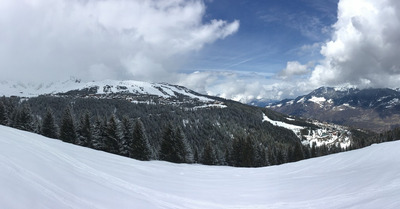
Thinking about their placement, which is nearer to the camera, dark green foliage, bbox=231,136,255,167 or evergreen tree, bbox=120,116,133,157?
evergreen tree, bbox=120,116,133,157

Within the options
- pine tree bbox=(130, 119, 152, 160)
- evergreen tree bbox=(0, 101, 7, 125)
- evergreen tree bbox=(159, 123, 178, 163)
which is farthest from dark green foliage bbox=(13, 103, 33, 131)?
evergreen tree bbox=(159, 123, 178, 163)

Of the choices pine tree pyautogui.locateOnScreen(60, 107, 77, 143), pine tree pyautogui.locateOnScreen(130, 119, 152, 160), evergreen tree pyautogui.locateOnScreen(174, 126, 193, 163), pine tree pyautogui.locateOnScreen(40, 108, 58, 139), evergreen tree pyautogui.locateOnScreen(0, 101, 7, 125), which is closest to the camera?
pine tree pyautogui.locateOnScreen(130, 119, 152, 160)

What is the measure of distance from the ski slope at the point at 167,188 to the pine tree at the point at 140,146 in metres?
25.4

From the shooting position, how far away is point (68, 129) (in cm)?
3791

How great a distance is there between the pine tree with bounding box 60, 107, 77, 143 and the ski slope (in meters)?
32.2

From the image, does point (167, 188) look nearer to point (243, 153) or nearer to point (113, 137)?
point (113, 137)

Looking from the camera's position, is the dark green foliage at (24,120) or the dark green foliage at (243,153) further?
the dark green foliage at (243,153)

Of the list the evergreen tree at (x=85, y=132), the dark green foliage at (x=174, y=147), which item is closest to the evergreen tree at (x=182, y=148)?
the dark green foliage at (x=174, y=147)

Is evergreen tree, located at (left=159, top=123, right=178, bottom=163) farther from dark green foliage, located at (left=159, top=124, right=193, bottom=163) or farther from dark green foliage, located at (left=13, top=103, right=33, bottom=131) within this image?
dark green foliage, located at (left=13, top=103, right=33, bottom=131)

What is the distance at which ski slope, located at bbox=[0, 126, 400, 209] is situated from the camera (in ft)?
16.2

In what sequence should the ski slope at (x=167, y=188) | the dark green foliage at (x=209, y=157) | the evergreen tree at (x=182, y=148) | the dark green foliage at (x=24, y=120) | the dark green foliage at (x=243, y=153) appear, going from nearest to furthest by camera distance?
the ski slope at (x=167, y=188)
the evergreen tree at (x=182, y=148)
the dark green foliage at (x=24, y=120)
the dark green foliage at (x=209, y=157)
the dark green foliage at (x=243, y=153)

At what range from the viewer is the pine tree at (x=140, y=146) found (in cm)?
3550

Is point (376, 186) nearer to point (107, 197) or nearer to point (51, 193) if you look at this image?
point (107, 197)

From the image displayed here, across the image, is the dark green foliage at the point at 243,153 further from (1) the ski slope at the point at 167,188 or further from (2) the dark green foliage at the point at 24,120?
(2) the dark green foliage at the point at 24,120
